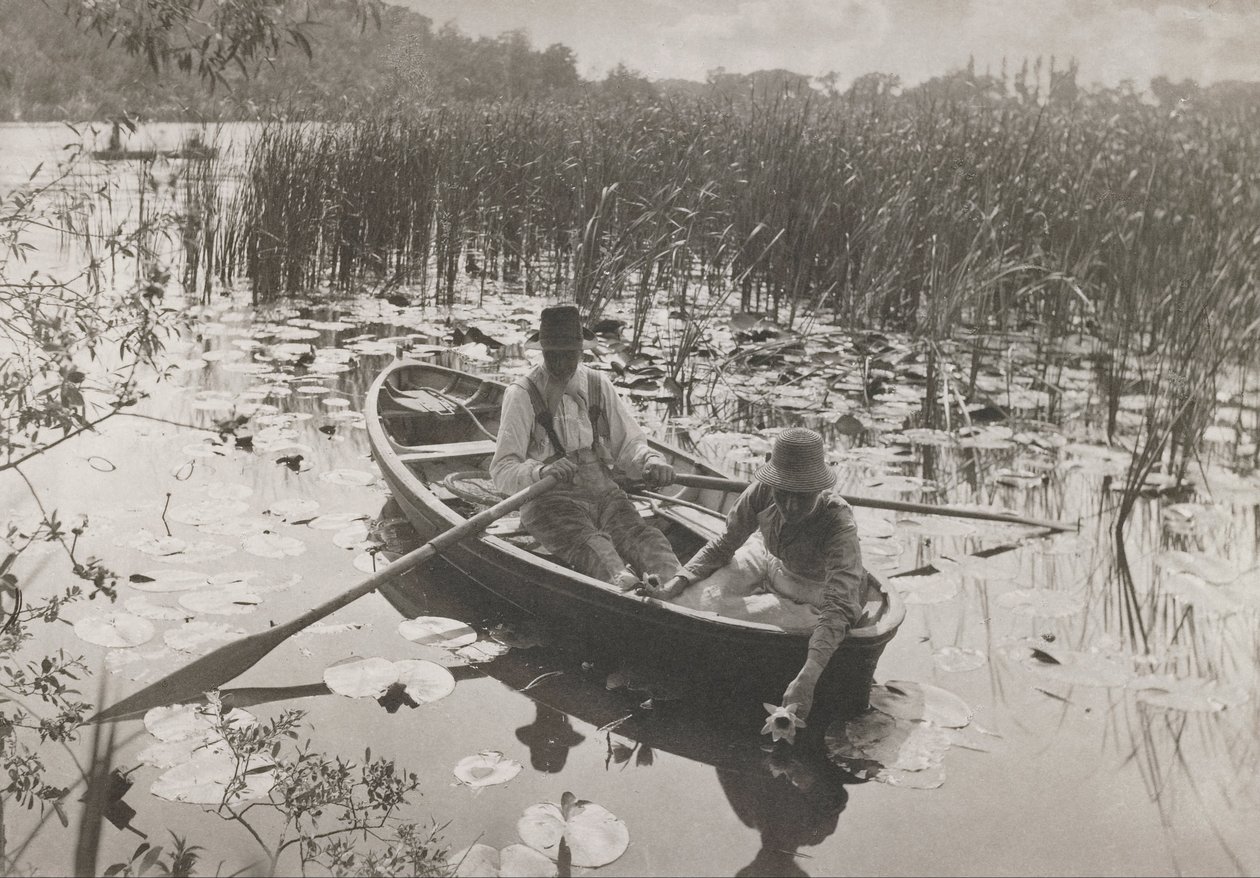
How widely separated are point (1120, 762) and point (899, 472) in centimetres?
228

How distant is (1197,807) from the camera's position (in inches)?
109

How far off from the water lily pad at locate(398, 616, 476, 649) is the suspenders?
69 cm

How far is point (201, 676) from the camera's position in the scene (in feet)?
9.94

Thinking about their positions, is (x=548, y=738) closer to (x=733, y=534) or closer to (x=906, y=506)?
(x=733, y=534)

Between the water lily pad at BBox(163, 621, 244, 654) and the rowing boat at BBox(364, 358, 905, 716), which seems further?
the water lily pad at BBox(163, 621, 244, 654)

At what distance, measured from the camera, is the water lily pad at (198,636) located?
3.32m

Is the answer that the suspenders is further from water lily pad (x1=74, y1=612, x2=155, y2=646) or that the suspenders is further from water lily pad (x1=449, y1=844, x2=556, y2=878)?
water lily pad (x1=449, y1=844, x2=556, y2=878)

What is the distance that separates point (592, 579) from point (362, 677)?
76 cm

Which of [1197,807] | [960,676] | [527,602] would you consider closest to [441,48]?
[527,602]

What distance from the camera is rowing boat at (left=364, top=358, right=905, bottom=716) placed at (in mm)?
2955

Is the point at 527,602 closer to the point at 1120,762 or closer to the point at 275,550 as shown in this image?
the point at 275,550

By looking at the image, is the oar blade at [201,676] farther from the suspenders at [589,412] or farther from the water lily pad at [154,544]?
the suspenders at [589,412]

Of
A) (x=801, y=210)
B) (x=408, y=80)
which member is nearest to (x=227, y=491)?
(x=801, y=210)

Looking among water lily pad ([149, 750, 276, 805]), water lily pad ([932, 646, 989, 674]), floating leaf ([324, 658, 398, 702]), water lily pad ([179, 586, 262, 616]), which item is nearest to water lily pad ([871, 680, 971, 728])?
water lily pad ([932, 646, 989, 674])
